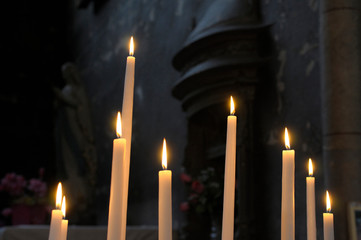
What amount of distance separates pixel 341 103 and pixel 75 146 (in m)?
4.65

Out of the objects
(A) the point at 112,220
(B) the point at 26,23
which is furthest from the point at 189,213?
(B) the point at 26,23

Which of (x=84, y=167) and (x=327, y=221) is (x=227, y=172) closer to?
(x=327, y=221)

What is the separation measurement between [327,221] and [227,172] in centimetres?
31

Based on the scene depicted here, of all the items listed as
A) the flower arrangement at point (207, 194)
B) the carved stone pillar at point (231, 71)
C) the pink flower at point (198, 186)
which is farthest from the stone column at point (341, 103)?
the pink flower at point (198, 186)

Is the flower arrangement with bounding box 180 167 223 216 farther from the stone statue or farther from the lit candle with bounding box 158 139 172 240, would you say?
the lit candle with bounding box 158 139 172 240

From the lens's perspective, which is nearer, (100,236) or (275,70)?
(100,236)

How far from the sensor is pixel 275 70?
430 cm

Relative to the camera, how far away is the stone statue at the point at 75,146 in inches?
281

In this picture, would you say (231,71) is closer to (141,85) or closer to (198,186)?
(198,186)

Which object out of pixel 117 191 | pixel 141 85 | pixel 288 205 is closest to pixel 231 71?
pixel 141 85

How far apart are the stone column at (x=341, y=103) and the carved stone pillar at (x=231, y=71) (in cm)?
94

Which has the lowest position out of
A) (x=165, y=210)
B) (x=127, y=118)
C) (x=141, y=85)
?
(x=165, y=210)

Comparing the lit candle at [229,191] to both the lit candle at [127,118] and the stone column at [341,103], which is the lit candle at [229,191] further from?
the stone column at [341,103]

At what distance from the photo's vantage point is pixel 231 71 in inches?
173
